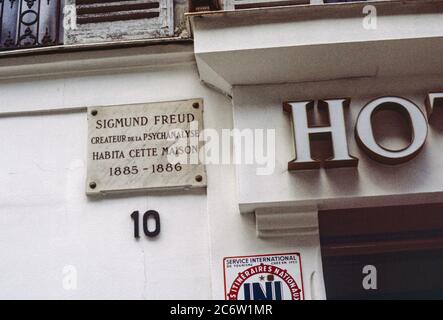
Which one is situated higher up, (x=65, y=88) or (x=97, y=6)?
(x=97, y=6)

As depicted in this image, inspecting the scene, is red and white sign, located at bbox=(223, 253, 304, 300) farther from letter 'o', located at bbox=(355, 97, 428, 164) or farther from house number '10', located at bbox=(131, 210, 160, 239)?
letter 'o', located at bbox=(355, 97, 428, 164)

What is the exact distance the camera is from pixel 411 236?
15.3 feet

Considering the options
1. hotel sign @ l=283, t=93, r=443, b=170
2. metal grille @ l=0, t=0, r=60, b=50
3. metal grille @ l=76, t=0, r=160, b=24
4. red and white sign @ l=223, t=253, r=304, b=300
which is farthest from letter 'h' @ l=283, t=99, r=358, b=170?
metal grille @ l=0, t=0, r=60, b=50

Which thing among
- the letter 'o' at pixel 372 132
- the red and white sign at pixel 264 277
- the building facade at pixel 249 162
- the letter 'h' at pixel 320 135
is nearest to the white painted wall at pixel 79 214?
the building facade at pixel 249 162

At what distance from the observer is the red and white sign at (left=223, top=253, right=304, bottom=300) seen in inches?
161

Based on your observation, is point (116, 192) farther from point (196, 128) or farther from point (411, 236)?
point (411, 236)

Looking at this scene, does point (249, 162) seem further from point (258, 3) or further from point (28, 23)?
point (28, 23)

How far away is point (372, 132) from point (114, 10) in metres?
2.52

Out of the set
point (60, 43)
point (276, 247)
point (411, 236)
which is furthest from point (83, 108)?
point (411, 236)

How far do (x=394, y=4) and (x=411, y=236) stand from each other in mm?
1878

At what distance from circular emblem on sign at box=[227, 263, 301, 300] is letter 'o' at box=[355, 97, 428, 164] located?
43.7 inches

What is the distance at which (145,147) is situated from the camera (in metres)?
4.51

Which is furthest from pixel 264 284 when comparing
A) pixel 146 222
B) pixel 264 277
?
pixel 146 222

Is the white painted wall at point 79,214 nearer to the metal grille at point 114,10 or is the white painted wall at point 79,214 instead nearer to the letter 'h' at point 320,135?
the metal grille at point 114,10
